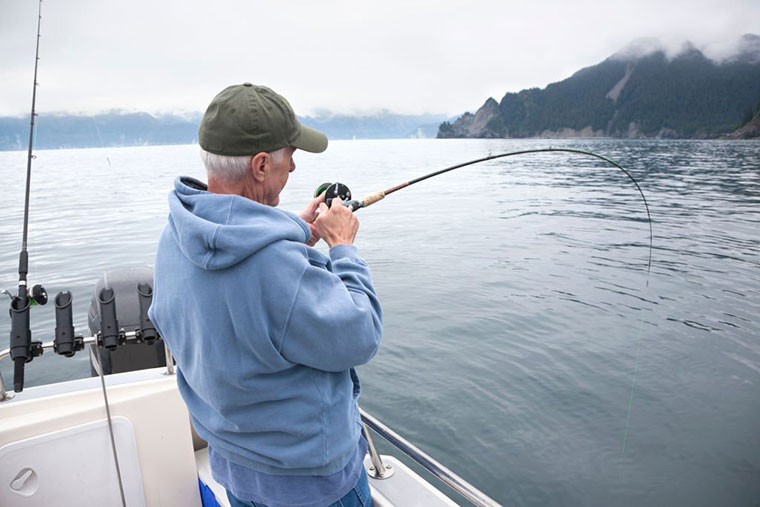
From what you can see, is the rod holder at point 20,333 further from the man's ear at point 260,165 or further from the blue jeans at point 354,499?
the man's ear at point 260,165

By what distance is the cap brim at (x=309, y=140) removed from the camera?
1.18 meters

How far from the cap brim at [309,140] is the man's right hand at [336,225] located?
0.17 m

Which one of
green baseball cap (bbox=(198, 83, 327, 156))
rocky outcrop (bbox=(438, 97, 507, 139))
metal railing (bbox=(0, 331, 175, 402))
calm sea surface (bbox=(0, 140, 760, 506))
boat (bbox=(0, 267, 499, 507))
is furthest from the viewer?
rocky outcrop (bbox=(438, 97, 507, 139))

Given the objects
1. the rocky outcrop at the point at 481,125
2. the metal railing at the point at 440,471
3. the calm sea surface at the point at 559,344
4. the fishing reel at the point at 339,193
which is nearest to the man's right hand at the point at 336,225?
the fishing reel at the point at 339,193

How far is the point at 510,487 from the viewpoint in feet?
12.1

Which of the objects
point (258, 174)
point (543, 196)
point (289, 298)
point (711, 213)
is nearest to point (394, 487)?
point (289, 298)

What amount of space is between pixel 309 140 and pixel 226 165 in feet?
0.72

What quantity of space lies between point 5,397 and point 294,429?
1568mm

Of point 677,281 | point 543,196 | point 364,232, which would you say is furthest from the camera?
point 543,196

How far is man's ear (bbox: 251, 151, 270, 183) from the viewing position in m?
1.10

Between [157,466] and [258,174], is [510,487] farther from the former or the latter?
[258,174]

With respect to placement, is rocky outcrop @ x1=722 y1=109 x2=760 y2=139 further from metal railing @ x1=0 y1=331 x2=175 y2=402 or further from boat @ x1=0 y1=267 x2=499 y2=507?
metal railing @ x1=0 y1=331 x2=175 y2=402

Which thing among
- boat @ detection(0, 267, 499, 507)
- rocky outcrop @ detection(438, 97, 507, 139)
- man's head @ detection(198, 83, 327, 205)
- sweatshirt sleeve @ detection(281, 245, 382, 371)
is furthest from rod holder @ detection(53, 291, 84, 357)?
rocky outcrop @ detection(438, 97, 507, 139)

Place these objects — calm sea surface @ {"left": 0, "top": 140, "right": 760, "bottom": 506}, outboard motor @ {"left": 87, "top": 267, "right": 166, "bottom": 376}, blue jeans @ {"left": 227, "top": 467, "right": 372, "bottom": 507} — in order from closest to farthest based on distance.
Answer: blue jeans @ {"left": 227, "top": 467, "right": 372, "bottom": 507} → outboard motor @ {"left": 87, "top": 267, "right": 166, "bottom": 376} → calm sea surface @ {"left": 0, "top": 140, "right": 760, "bottom": 506}
